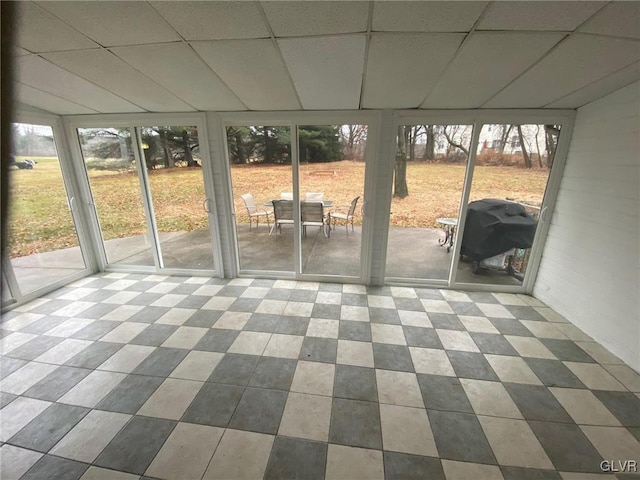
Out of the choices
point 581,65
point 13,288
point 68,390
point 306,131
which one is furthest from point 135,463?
point 581,65

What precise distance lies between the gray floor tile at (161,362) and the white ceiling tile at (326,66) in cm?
246

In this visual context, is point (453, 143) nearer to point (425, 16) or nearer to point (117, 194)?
point (425, 16)

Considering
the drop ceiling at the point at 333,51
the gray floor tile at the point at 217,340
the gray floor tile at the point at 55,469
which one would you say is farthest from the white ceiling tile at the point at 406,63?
the gray floor tile at the point at 55,469

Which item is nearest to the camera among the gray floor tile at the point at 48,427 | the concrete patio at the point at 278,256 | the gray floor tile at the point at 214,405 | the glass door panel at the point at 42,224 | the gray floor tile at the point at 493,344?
the gray floor tile at the point at 48,427

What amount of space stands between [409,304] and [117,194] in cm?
422

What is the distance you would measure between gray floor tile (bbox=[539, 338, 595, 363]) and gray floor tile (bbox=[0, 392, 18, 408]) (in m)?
4.13

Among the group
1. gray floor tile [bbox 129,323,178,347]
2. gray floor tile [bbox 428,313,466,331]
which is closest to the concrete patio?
gray floor tile [bbox 428,313,466,331]

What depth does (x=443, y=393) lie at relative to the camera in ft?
5.73

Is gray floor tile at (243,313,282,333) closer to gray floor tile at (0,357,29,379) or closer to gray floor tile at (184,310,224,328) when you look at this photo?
gray floor tile at (184,310,224,328)

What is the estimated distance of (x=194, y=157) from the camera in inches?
126

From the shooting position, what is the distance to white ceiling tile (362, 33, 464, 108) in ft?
4.95

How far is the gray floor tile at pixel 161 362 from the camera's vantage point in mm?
1907

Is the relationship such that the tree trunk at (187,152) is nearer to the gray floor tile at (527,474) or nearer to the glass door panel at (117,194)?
the glass door panel at (117,194)

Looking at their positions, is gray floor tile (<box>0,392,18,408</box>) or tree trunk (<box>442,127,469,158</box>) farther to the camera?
tree trunk (<box>442,127,469,158</box>)
